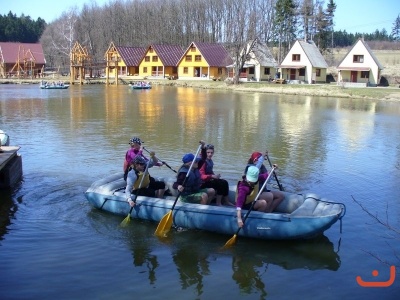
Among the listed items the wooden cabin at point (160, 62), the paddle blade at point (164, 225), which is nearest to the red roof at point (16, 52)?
the wooden cabin at point (160, 62)

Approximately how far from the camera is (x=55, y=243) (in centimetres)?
783

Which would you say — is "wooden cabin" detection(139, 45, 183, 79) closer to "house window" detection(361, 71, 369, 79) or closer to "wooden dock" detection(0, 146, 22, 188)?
"house window" detection(361, 71, 369, 79)

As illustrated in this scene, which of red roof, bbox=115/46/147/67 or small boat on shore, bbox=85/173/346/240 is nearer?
small boat on shore, bbox=85/173/346/240

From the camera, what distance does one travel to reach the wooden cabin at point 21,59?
239 feet

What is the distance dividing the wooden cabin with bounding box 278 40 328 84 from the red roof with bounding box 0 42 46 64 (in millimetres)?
41890

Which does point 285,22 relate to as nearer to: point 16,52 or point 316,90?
point 316,90

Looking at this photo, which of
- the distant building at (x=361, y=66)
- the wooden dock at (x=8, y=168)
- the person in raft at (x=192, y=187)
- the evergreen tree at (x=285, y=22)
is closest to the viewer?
the person in raft at (x=192, y=187)

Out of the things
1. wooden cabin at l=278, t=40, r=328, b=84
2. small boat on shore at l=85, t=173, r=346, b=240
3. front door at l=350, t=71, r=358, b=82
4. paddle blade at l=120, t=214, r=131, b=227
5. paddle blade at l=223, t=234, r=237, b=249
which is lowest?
paddle blade at l=223, t=234, r=237, b=249

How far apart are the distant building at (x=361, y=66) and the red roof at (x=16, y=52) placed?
4936 cm

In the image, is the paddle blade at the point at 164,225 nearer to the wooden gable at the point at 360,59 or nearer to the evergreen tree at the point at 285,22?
the wooden gable at the point at 360,59

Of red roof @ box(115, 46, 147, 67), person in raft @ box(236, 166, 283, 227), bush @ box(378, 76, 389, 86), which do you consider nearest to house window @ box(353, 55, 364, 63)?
bush @ box(378, 76, 389, 86)

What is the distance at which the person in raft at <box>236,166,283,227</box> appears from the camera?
772 centimetres

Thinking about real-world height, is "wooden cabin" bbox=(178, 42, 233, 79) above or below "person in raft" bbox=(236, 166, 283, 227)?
above

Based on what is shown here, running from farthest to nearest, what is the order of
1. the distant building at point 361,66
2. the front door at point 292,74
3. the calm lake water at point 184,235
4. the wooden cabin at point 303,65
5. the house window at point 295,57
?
1. the front door at point 292,74
2. the house window at point 295,57
3. the wooden cabin at point 303,65
4. the distant building at point 361,66
5. the calm lake water at point 184,235
